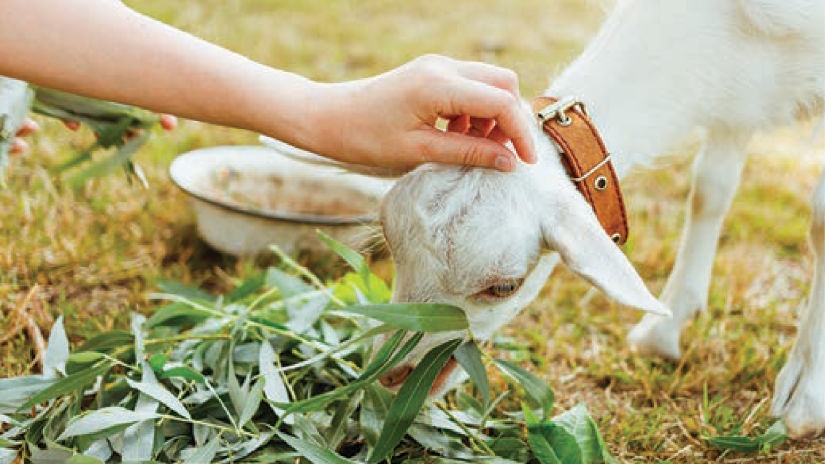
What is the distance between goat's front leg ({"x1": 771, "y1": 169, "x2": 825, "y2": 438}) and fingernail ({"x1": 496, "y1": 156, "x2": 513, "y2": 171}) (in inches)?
38.0

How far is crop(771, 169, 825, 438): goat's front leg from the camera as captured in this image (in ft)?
6.79

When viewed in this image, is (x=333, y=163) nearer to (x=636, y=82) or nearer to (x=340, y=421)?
(x=340, y=421)

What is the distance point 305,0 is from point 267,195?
10.2 feet

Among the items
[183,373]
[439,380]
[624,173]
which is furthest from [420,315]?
[624,173]

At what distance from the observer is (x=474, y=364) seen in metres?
1.80

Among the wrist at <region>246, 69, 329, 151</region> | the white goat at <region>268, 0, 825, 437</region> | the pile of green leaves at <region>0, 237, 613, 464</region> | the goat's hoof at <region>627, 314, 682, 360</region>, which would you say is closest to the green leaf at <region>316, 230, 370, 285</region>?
the pile of green leaves at <region>0, 237, 613, 464</region>

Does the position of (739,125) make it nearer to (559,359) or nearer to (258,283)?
(559,359)

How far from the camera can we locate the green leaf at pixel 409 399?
68.2 inches

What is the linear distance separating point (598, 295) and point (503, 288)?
1139mm

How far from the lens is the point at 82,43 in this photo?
1.54 meters

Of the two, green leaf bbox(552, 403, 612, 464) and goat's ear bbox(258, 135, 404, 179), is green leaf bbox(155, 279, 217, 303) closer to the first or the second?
goat's ear bbox(258, 135, 404, 179)

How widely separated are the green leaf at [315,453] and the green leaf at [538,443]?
382 millimetres

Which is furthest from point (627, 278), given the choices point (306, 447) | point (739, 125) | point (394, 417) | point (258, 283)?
point (258, 283)

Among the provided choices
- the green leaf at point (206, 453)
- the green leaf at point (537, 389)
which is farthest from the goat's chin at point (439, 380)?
the green leaf at point (206, 453)
